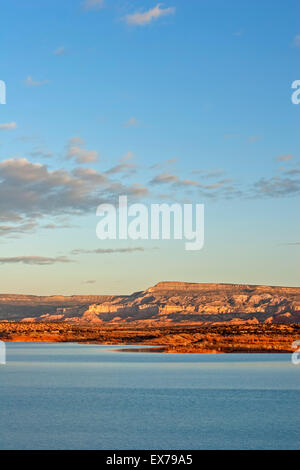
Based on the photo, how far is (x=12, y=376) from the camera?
87.0 metres

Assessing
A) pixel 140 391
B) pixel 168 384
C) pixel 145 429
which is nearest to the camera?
pixel 145 429

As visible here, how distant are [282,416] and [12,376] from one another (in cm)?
4524

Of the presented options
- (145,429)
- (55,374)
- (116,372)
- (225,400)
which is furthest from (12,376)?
(145,429)

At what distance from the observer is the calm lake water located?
4253 centimetres

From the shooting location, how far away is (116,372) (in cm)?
9075

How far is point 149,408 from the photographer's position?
5650 cm

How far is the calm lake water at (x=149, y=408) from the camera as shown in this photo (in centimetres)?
4253

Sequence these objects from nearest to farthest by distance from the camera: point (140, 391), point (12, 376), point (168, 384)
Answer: point (140, 391), point (168, 384), point (12, 376)

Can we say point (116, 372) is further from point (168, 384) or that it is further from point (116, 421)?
point (116, 421)

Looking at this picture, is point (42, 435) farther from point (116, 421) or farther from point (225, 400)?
point (225, 400)
